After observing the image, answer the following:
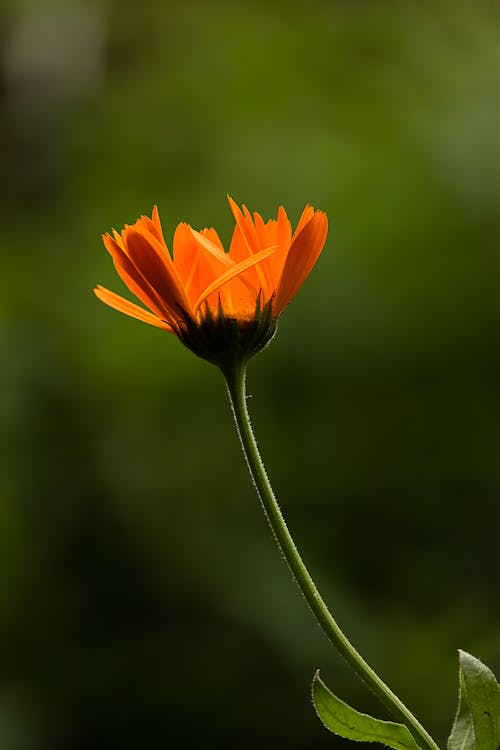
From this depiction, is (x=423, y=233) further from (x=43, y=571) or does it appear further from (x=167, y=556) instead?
(x=43, y=571)

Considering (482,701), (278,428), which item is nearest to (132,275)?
(482,701)

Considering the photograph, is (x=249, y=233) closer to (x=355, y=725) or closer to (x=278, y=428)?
(x=355, y=725)

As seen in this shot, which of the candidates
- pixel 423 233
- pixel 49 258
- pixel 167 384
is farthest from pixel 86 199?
pixel 423 233

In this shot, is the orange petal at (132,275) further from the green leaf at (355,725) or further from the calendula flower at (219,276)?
the green leaf at (355,725)

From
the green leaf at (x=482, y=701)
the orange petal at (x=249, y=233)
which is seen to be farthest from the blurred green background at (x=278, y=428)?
the orange petal at (x=249, y=233)

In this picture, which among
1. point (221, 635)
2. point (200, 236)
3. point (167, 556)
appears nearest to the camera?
point (200, 236)

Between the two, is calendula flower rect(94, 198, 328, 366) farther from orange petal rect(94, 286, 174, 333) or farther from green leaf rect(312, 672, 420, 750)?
green leaf rect(312, 672, 420, 750)
